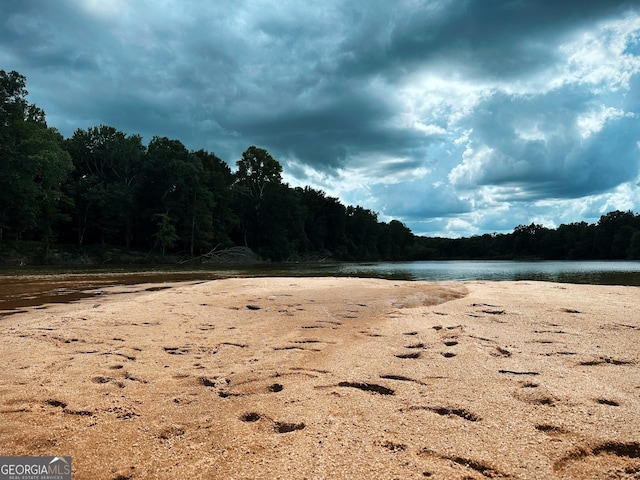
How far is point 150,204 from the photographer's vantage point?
5653 cm

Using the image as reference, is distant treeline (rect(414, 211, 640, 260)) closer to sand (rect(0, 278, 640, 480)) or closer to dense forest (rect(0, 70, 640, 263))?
dense forest (rect(0, 70, 640, 263))

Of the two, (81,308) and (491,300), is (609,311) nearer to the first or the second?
(491,300)

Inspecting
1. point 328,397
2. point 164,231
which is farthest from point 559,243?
point 328,397

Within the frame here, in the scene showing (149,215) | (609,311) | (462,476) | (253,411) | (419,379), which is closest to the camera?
(462,476)

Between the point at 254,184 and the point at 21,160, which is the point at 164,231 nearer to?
the point at 21,160

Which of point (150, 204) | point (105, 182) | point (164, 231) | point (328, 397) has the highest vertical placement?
point (105, 182)

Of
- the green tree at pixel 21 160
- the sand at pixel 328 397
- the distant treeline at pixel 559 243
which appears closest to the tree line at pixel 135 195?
the green tree at pixel 21 160

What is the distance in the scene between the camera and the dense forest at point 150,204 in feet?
127

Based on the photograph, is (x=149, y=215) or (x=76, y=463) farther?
(x=149, y=215)

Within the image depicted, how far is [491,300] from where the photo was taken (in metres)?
9.66

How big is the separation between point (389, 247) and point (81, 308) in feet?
399

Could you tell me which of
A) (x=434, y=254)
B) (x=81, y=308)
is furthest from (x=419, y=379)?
(x=434, y=254)

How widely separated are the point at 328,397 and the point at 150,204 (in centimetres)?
5928

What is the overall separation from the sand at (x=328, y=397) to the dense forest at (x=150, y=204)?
4071 cm
